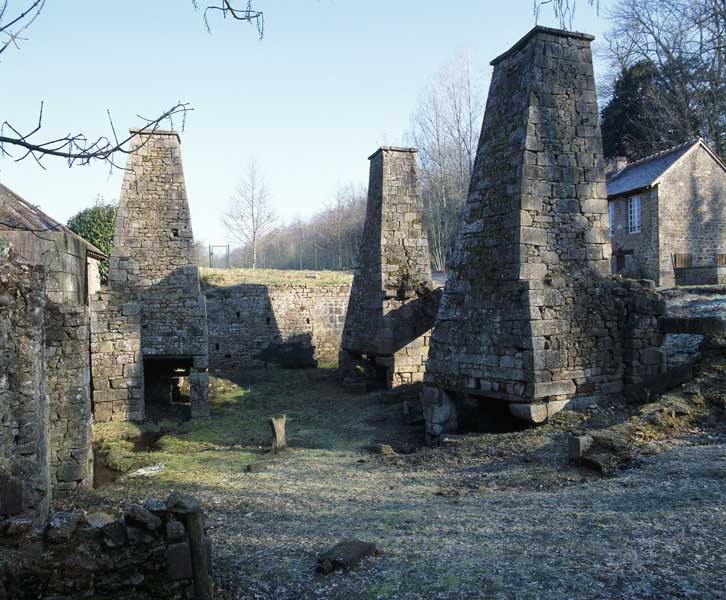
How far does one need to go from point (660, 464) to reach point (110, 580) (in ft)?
19.4

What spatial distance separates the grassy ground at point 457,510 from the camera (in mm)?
4301

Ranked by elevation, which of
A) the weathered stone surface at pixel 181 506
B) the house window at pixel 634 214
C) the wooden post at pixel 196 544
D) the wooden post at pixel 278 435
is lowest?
the wooden post at pixel 278 435

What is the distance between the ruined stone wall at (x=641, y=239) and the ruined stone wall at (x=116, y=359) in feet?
66.0

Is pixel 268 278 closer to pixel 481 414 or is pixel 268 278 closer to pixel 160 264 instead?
pixel 160 264

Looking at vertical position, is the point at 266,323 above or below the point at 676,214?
below

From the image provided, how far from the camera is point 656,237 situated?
23578 mm

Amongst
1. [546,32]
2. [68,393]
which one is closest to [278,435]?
[68,393]

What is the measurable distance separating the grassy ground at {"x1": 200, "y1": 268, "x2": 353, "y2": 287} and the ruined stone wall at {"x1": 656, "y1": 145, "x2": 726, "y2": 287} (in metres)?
13.1

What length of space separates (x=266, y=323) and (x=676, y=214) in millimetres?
17113

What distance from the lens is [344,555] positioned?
4.66 metres

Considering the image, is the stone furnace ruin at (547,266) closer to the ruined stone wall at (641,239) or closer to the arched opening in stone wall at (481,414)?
the arched opening in stone wall at (481,414)

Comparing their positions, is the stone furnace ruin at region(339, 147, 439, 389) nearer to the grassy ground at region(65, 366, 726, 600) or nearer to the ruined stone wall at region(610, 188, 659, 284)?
the grassy ground at region(65, 366, 726, 600)

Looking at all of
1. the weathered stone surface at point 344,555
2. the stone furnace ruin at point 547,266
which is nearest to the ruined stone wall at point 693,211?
the stone furnace ruin at point 547,266

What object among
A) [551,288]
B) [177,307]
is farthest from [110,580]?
[177,307]
